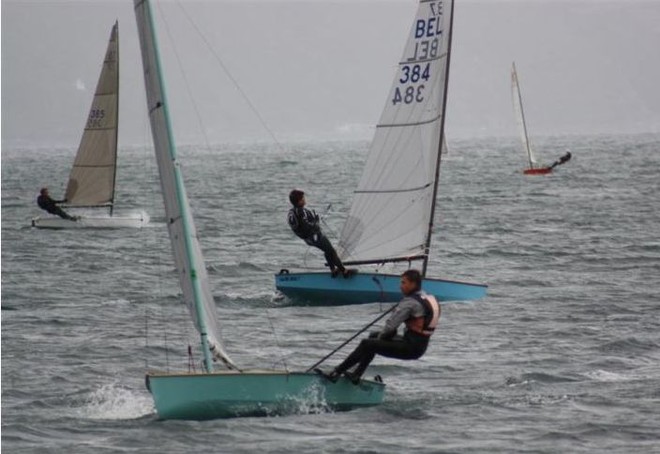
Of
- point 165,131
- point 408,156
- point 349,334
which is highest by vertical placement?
point 165,131

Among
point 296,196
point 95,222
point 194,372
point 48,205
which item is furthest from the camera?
point 95,222

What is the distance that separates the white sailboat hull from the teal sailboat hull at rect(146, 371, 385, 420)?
27047 mm

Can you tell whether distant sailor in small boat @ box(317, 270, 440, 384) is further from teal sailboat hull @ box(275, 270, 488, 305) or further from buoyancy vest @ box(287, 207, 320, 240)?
buoyancy vest @ box(287, 207, 320, 240)

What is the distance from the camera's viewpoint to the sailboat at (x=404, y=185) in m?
25.9

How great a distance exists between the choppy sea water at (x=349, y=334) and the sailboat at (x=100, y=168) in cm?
50

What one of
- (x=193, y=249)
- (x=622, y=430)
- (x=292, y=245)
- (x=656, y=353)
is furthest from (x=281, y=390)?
(x=292, y=245)

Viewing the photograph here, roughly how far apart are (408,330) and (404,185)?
9.25 metres

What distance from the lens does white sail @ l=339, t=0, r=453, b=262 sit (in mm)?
25891

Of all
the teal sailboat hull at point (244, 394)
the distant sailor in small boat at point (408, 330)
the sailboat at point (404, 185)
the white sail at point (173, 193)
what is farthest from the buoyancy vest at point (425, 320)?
the sailboat at point (404, 185)

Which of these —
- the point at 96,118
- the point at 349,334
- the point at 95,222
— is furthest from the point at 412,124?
the point at 96,118

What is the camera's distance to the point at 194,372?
54.7 feet

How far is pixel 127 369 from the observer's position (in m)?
21.2

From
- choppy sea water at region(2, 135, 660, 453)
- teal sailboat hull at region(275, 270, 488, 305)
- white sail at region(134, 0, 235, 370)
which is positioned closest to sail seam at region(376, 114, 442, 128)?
teal sailboat hull at region(275, 270, 488, 305)

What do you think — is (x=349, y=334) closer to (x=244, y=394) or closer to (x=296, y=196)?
(x=296, y=196)
